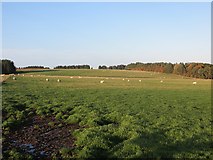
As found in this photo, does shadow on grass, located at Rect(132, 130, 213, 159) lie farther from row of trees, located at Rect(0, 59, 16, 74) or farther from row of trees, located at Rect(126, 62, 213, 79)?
row of trees, located at Rect(126, 62, 213, 79)

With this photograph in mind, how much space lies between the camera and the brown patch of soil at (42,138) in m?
11.4

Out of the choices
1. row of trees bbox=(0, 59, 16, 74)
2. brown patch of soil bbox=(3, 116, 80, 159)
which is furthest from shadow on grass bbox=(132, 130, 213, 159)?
row of trees bbox=(0, 59, 16, 74)

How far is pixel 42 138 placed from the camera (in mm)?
13258

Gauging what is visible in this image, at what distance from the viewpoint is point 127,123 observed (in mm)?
15859

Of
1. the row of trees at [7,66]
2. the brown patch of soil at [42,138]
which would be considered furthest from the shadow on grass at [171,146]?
the row of trees at [7,66]

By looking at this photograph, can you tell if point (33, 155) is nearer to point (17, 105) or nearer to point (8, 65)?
point (17, 105)

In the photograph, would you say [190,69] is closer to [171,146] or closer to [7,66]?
[7,66]

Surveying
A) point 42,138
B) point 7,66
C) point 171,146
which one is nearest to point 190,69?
point 7,66

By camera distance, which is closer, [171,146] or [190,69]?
[171,146]

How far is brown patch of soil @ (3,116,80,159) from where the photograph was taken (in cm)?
1144

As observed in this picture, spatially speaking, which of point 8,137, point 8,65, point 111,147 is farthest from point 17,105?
point 8,65

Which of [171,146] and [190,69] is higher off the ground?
[190,69]

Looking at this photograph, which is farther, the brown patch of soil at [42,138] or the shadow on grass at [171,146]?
the brown patch of soil at [42,138]

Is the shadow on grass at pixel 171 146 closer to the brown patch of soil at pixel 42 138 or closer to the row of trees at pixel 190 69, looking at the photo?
the brown patch of soil at pixel 42 138
